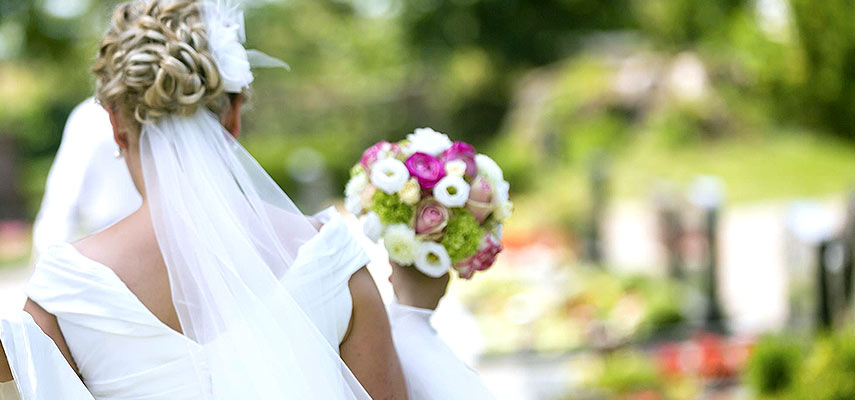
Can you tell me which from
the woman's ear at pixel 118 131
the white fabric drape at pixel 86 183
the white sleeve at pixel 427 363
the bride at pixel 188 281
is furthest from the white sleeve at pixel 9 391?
the white fabric drape at pixel 86 183

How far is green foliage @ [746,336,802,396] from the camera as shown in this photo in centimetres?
505

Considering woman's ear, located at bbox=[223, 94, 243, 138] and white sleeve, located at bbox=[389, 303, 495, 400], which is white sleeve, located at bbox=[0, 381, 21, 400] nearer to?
woman's ear, located at bbox=[223, 94, 243, 138]

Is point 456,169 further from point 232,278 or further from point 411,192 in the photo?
point 232,278

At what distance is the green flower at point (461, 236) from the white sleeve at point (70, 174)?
1.93 metres

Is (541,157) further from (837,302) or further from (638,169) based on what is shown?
(837,302)

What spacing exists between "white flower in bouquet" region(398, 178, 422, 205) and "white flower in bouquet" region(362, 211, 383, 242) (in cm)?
8

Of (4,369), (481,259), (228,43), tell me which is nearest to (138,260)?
(4,369)

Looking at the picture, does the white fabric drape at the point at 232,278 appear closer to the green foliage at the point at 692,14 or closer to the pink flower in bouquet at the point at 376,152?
the pink flower in bouquet at the point at 376,152

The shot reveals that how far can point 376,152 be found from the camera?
230 centimetres

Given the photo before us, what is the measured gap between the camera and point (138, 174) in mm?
1981

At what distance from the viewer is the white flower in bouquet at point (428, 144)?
89.6 inches

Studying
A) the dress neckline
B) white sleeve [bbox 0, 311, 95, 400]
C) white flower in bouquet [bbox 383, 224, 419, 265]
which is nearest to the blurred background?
white flower in bouquet [bbox 383, 224, 419, 265]

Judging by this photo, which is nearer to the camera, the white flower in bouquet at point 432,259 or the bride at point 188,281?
the bride at point 188,281

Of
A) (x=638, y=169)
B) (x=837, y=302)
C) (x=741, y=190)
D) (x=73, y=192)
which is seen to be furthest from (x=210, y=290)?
(x=638, y=169)
